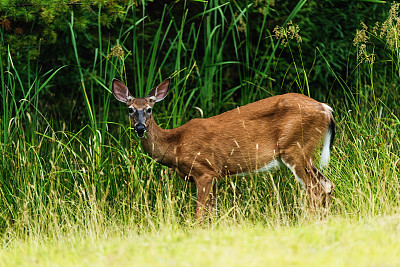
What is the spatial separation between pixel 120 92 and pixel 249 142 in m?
1.39

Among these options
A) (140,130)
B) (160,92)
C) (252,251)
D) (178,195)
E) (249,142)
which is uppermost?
(160,92)

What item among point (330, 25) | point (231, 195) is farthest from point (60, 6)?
point (330, 25)

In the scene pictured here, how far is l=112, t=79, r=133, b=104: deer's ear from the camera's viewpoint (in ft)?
20.9

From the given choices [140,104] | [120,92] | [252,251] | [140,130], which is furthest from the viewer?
[120,92]

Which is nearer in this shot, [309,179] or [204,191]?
[204,191]

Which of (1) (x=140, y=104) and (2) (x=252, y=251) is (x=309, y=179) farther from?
(2) (x=252, y=251)

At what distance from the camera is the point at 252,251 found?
148 inches

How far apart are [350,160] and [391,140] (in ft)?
1.63

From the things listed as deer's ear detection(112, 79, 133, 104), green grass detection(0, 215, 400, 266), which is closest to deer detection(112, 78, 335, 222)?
deer's ear detection(112, 79, 133, 104)

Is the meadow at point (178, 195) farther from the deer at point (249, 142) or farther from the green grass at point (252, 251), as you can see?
the deer at point (249, 142)

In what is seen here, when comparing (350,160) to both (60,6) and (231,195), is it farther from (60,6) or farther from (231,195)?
(60,6)

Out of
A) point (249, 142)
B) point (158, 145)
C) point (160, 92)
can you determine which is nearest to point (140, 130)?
point (158, 145)

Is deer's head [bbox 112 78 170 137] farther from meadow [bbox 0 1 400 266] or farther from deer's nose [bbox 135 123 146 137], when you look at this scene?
meadow [bbox 0 1 400 266]

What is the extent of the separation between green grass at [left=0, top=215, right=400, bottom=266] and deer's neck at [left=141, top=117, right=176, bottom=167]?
5.93 feet
